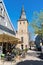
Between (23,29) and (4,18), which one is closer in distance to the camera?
(4,18)

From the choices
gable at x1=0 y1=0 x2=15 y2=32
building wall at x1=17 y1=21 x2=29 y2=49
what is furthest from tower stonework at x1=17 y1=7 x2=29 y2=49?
gable at x1=0 y1=0 x2=15 y2=32

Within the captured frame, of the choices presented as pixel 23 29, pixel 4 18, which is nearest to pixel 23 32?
pixel 23 29

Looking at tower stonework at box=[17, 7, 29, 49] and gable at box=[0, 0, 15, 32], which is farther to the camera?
tower stonework at box=[17, 7, 29, 49]

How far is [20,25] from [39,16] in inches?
1962

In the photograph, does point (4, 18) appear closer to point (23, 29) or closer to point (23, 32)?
point (23, 32)

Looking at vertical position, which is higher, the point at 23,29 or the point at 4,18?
the point at 23,29

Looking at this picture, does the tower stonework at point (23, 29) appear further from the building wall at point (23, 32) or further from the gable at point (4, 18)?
the gable at point (4, 18)

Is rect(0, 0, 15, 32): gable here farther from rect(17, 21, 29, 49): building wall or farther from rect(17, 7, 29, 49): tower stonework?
rect(17, 7, 29, 49): tower stonework

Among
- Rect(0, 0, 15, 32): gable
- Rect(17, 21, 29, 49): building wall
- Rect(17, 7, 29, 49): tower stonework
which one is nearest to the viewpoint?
Rect(0, 0, 15, 32): gable

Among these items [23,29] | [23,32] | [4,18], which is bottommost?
[4,18]

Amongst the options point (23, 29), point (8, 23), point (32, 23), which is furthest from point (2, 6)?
point (23, 29)

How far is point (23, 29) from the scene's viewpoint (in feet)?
239

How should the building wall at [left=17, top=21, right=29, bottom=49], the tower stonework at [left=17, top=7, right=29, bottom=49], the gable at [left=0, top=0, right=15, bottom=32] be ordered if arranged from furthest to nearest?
the tower stonework at [left=17, top=7, right=29, bottom=49] < the building wall at [left=17, top=21, right=29, bottom=49] < the gable at [left=0, top=0, right=15, bottom=32]

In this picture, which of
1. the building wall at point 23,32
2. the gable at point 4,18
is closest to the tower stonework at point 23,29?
the building wall at point 23,32
